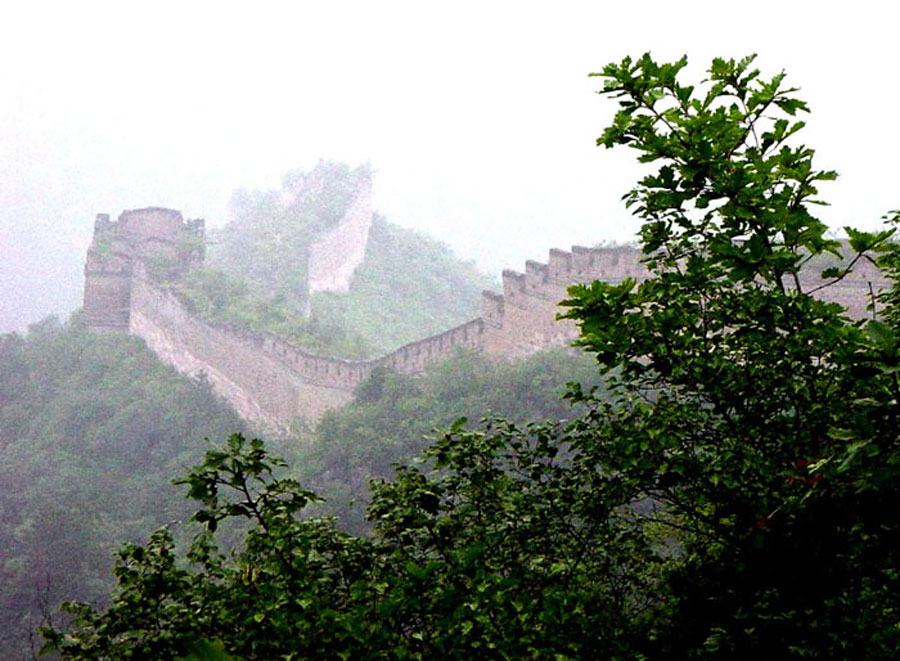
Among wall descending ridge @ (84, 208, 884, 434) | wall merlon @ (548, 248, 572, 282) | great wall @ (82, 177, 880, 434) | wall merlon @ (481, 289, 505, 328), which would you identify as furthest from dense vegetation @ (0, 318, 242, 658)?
wall merlon @ (548, 248, 572, 282)

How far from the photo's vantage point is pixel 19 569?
1812 cm

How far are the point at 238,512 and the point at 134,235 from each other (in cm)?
3141

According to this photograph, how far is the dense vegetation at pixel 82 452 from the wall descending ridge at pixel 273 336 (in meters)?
0.93

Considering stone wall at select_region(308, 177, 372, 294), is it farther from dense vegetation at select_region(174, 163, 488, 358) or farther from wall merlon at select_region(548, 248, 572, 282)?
wall merlon at select_region(548, 248, 572, 282)

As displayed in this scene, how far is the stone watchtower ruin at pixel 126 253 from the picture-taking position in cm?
3278

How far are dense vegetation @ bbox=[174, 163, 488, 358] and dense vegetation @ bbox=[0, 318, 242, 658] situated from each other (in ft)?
9.81

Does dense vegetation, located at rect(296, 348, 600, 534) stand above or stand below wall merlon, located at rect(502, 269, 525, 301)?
below

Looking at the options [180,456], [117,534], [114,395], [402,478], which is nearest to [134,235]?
[114,395]

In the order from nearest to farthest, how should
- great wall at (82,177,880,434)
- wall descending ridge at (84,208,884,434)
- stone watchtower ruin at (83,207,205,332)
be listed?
1. wall descending ridge at (84,208,884,434)
2. great wall at (82,177,880,434)
3. stone watchtower ruin at (83,207,205,332)

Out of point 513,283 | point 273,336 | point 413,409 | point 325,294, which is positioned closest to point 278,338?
point 273,336

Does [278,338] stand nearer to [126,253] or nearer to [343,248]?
[126,253]

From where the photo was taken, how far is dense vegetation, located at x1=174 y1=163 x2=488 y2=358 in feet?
92.2

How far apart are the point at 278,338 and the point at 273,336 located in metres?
0.31

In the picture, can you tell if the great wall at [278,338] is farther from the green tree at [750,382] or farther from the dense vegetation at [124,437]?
the green tree at [750,382]
